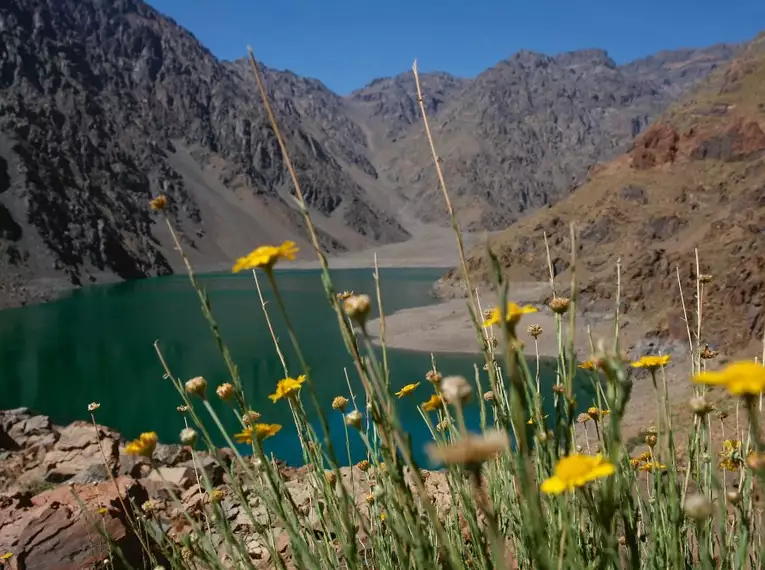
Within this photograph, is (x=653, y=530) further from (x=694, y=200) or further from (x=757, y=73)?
(x=757, y=73)

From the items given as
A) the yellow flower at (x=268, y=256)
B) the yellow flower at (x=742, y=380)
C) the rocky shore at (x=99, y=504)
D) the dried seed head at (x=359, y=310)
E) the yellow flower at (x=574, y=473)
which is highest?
the yellow flower at (x=268, y=256)

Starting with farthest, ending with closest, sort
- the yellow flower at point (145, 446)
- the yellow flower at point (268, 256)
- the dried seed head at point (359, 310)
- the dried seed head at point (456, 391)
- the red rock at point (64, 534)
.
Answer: the red rock at point (64, 534)
the yellow flower at point (145, 446)
the yellow flower at point (268, 256)
the dried seed head at point (359, 310)
the dried seed head at point (456, 391)

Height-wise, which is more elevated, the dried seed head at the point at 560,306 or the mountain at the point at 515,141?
the mountain at the point at 515,141

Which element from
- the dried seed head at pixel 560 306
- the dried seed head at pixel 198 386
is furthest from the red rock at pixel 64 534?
the dried seed head at pixel 560 306

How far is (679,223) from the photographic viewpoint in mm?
30812

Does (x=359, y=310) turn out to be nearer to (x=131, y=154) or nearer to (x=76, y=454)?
(x=76, y=454)

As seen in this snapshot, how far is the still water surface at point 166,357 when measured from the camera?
15.6 meters

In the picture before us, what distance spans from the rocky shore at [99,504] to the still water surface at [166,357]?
5335 mm

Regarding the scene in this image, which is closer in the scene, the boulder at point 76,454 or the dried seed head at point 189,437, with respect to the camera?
the dried seed head at point 189,437

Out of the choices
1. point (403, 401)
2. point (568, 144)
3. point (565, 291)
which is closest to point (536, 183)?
point (568, 144)

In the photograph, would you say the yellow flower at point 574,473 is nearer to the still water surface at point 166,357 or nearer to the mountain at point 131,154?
the still water surface at point 166,357

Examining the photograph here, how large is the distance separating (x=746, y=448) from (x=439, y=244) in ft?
302

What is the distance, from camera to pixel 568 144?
13025 cm

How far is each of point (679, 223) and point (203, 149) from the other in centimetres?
7535
